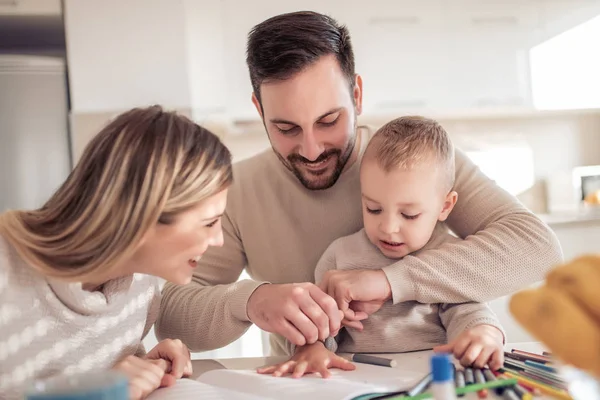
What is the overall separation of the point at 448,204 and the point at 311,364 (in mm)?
453

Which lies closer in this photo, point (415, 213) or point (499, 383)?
point (499, 383)

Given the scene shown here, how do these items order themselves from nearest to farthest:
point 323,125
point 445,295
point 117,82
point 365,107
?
point 445,295 → point 323,125 → point 117,82 → point 365,107

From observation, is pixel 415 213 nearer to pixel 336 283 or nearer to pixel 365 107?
pixel 336 283

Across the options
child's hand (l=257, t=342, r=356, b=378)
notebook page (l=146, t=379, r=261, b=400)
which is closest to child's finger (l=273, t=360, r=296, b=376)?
child's hand (l=257, t=342, r=356, b=378)

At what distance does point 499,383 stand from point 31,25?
293 cm

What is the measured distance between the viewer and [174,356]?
0.97 metres

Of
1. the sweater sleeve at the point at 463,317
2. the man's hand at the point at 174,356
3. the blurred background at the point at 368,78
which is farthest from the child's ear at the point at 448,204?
the blurred background at the point at 368,78

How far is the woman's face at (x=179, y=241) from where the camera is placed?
0.85m

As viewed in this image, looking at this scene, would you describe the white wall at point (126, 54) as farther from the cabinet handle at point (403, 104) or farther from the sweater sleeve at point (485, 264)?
the sweater sleeve at point (485, 264)

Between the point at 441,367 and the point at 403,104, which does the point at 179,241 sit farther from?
the point at 403,104

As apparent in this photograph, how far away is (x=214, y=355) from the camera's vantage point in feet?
8.96

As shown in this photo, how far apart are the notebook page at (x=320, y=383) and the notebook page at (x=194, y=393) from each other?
0.03 metres

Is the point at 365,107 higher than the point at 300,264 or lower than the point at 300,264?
higher

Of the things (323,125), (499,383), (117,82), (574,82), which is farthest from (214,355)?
(574,82)
